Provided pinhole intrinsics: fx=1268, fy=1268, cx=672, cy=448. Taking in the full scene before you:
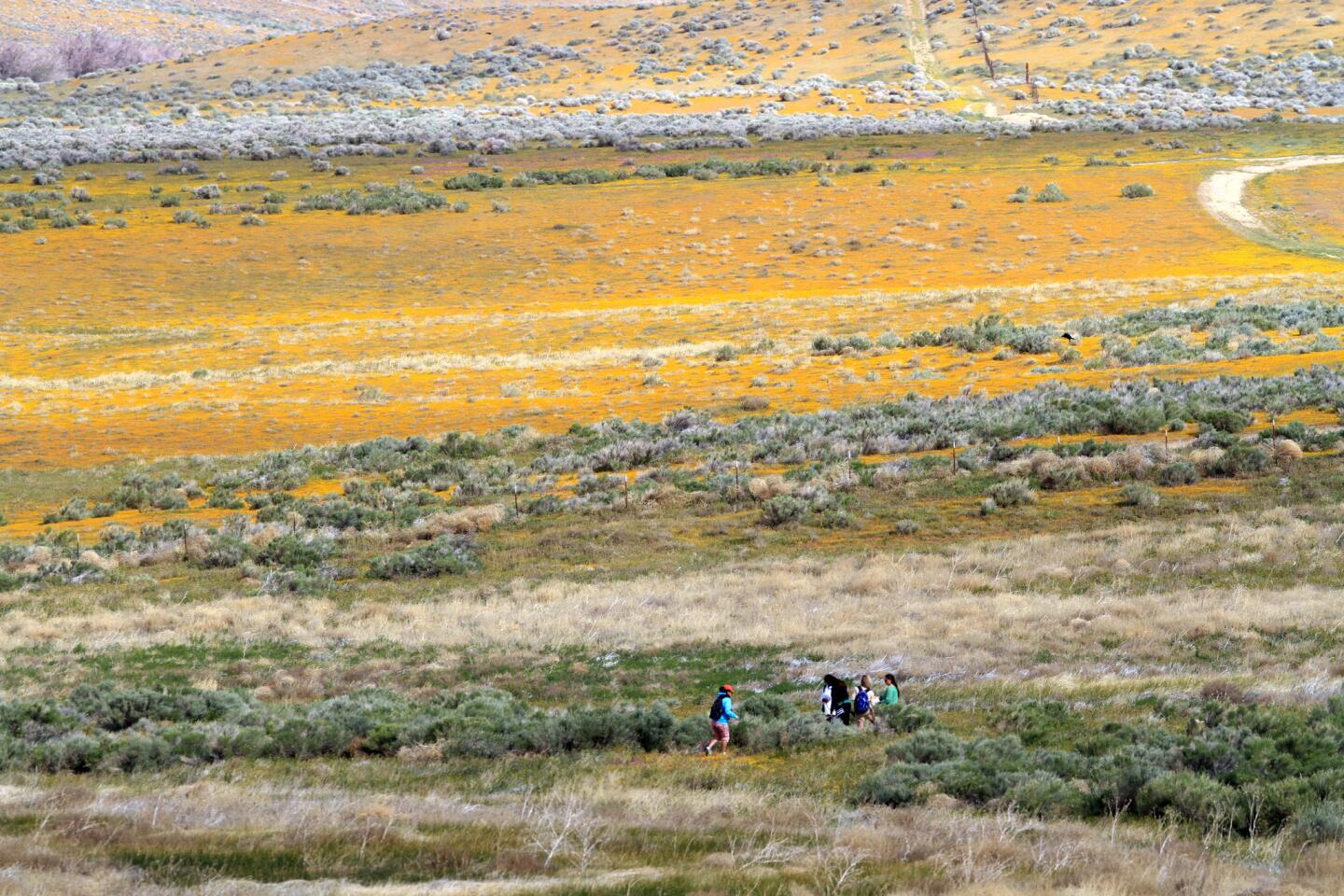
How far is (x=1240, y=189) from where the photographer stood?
2571 inches

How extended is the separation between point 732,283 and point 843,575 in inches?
1437

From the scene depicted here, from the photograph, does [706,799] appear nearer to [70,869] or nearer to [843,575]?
[70,869]

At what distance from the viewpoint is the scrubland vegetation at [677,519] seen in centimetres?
867

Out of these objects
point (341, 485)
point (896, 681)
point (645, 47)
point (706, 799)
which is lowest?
point (341, 485)

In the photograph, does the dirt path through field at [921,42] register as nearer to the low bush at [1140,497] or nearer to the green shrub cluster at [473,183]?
the green shrub cluster at [473,183]

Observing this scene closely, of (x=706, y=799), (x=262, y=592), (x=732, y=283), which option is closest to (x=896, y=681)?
(x=706, y=799)

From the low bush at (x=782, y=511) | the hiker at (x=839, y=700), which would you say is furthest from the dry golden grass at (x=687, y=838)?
the low bush at (x=782, y=511)

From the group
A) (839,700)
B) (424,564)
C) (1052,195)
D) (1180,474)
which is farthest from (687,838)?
(1052,195)

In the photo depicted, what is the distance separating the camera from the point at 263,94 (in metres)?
111

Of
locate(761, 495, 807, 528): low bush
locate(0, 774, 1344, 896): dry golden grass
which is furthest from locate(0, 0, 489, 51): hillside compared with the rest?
locate(0, 774, 1344, 896): dry golden grass

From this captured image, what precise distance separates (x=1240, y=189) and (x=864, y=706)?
203 ft

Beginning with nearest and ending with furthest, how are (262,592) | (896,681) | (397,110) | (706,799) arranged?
(706,799) → (896,681) → (262,592) → (397,110)

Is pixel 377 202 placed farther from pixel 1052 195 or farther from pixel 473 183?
pixel 1052 195

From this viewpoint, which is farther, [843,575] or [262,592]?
[262,592]
